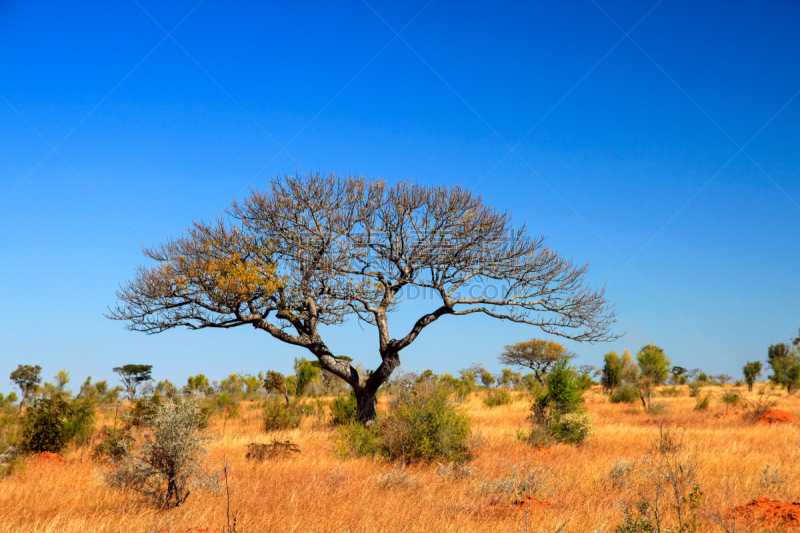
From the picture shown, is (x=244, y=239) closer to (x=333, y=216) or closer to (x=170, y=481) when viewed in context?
(x=333, y=216)

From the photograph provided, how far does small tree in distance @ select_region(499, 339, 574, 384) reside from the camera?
46.4 m

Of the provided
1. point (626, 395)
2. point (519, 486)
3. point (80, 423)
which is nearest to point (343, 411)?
point (80, 423)

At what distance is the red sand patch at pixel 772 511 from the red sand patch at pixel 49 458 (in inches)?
503

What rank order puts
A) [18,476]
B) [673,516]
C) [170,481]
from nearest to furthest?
1. [673,516]
2. [170,481]
3. [18,476]

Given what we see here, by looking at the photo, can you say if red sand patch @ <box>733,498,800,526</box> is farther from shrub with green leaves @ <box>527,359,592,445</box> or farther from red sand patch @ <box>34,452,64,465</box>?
red sand patch @ <box>34,452,64,465</box>

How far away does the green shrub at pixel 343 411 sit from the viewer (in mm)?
17969

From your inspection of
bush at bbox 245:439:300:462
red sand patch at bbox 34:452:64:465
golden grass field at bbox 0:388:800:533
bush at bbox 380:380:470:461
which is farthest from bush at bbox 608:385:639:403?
red sand patch at bbox 34:452:64:465

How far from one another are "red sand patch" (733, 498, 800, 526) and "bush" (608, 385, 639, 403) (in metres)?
23.6

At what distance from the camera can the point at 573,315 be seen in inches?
640

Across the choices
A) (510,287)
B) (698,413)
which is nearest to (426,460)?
(510,287)

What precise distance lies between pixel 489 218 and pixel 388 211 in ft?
11.4

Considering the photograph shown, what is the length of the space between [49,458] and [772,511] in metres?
13.6

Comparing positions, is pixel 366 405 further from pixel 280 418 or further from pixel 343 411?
pixel 280 418

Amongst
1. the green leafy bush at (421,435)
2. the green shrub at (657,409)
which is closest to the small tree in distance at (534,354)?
the green shrub at (657,409)
